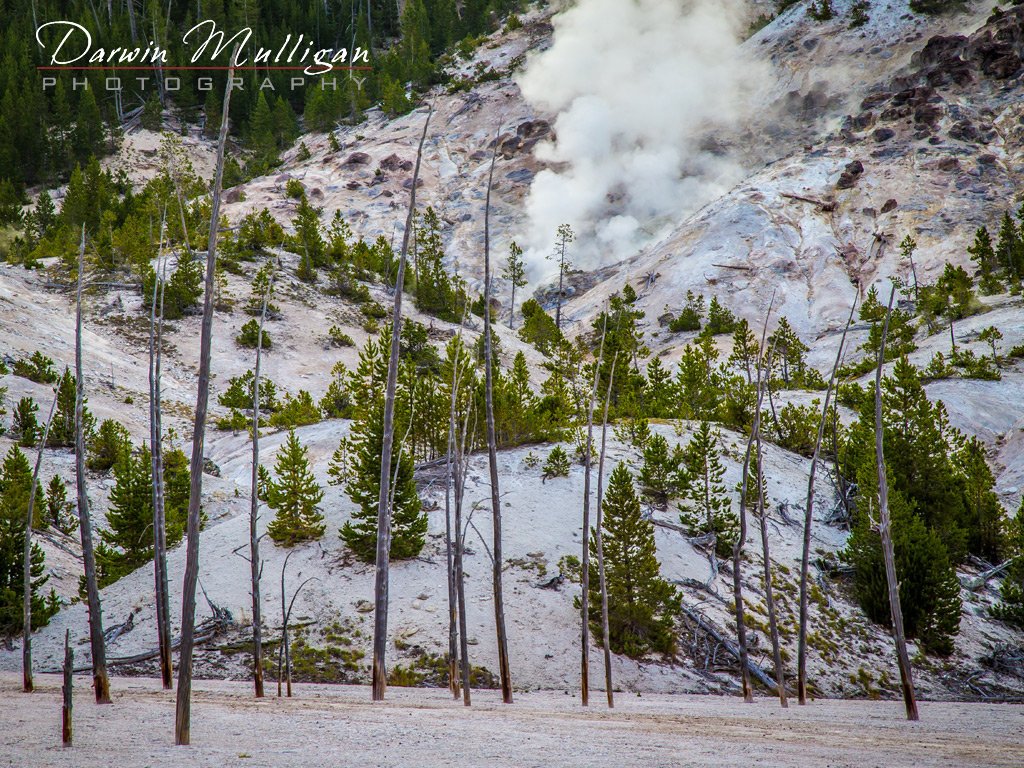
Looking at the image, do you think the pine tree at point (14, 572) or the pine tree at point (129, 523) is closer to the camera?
the pine tree at point (14, 572)

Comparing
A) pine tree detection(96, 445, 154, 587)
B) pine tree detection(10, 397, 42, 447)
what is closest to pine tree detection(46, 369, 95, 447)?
pine tree detection(10, 397, 42, 447)

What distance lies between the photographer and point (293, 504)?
2320 centimetres

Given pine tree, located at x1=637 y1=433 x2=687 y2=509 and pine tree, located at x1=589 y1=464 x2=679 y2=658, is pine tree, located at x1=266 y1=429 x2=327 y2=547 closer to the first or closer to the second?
pine tree, located at x1=589 y1=464 x2=679 y2=658

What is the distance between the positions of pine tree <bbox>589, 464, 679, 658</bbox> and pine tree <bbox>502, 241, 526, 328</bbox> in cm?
5738

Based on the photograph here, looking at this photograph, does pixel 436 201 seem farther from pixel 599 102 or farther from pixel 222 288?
pixel 222 288

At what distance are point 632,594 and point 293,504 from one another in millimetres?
12352

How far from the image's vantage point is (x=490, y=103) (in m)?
106

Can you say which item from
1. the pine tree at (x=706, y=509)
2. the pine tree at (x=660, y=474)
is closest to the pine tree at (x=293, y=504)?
the pine tree at (x=660, y=474)

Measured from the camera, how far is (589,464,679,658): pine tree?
65.6 feet

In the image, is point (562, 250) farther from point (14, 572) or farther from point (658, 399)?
point (14, 572)

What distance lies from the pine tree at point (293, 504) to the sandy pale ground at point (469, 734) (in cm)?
861

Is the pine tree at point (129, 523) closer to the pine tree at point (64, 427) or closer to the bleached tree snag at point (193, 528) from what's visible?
the pine tree at point (64, 427)

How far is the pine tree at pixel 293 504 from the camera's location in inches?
893

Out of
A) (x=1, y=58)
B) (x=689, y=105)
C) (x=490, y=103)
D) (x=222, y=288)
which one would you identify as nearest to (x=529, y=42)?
(x=490, y=103)
